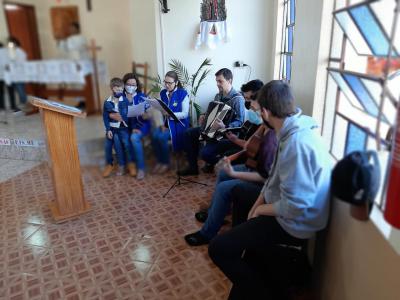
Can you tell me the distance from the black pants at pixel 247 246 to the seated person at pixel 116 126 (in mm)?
2021

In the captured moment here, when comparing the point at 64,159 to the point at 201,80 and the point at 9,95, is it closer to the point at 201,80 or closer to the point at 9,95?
the point at 9,95

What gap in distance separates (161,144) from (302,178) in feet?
7.50

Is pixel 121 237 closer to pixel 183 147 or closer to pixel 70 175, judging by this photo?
pixel 70 175

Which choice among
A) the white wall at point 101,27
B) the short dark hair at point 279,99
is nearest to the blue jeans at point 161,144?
the white wall at point 101,27

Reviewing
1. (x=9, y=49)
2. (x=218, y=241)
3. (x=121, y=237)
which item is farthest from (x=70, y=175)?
(x=218, y=241)

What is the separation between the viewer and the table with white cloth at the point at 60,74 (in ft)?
6.93

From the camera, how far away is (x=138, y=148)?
11.0 ft

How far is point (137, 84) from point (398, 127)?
2637 millimetres

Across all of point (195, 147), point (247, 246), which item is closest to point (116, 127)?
point (195, 147)

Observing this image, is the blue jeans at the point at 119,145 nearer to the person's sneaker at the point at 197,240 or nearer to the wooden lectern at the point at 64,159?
the wooden lectern at the point at 64,159

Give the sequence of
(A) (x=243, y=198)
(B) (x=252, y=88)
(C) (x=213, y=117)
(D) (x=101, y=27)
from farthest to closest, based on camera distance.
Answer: (C) (x=213, y=117), (B) (x=252, y=88), (D) (x=101, y=27), (A) (x=243, y=198)

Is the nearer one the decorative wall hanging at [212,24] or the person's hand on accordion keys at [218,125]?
the person's hand on accordion keys at [218,125]

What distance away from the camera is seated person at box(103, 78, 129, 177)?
3154mm

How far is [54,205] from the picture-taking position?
271cm
